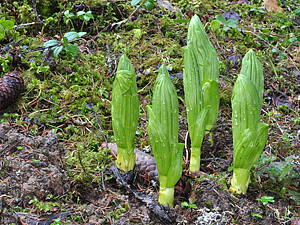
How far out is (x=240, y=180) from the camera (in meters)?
2.00

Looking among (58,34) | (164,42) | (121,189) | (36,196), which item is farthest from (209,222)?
(58,34)

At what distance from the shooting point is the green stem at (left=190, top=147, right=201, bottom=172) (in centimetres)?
217

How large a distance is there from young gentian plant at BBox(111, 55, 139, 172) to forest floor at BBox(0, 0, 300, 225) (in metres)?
0.29

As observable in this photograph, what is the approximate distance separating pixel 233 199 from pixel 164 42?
2.15m

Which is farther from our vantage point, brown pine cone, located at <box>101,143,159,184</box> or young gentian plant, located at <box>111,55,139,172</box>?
brown pine cone, located at <box>101,143,159,184</box>

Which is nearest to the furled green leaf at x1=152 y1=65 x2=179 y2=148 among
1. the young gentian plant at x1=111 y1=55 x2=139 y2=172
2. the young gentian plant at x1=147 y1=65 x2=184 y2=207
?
the young gentian plant at x1=147 y1=65 x2=184 y2=207

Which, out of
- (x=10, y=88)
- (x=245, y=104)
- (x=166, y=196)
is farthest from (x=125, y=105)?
(x=10, y=88)

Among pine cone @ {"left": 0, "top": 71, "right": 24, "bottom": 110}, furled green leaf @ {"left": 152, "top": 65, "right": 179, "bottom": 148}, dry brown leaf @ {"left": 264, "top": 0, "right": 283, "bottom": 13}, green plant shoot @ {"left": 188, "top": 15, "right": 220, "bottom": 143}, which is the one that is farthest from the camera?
dry brown leaf @ {"left": 264, "top": 0, "right": 283, "bottom": 13}

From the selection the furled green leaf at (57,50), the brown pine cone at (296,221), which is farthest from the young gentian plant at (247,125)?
the furled green leaf at (57,50)

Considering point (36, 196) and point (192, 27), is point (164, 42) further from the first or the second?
point (36, 196)

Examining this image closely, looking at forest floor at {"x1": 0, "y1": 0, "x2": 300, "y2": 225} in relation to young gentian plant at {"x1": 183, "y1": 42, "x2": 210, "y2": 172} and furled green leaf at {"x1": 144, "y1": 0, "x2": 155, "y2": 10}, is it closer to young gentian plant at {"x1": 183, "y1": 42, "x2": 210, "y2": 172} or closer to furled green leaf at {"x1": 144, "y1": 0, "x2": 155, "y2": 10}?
furled green leaf at {"x1": 144, "y1": 0, "x2": 155, "y2": 10}

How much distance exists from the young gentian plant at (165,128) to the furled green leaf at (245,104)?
44cm

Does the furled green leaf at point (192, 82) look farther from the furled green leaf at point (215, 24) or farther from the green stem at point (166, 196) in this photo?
the furled green leaf at point (215, 24)

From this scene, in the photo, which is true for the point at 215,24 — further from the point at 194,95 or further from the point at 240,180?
the point at 240,180
